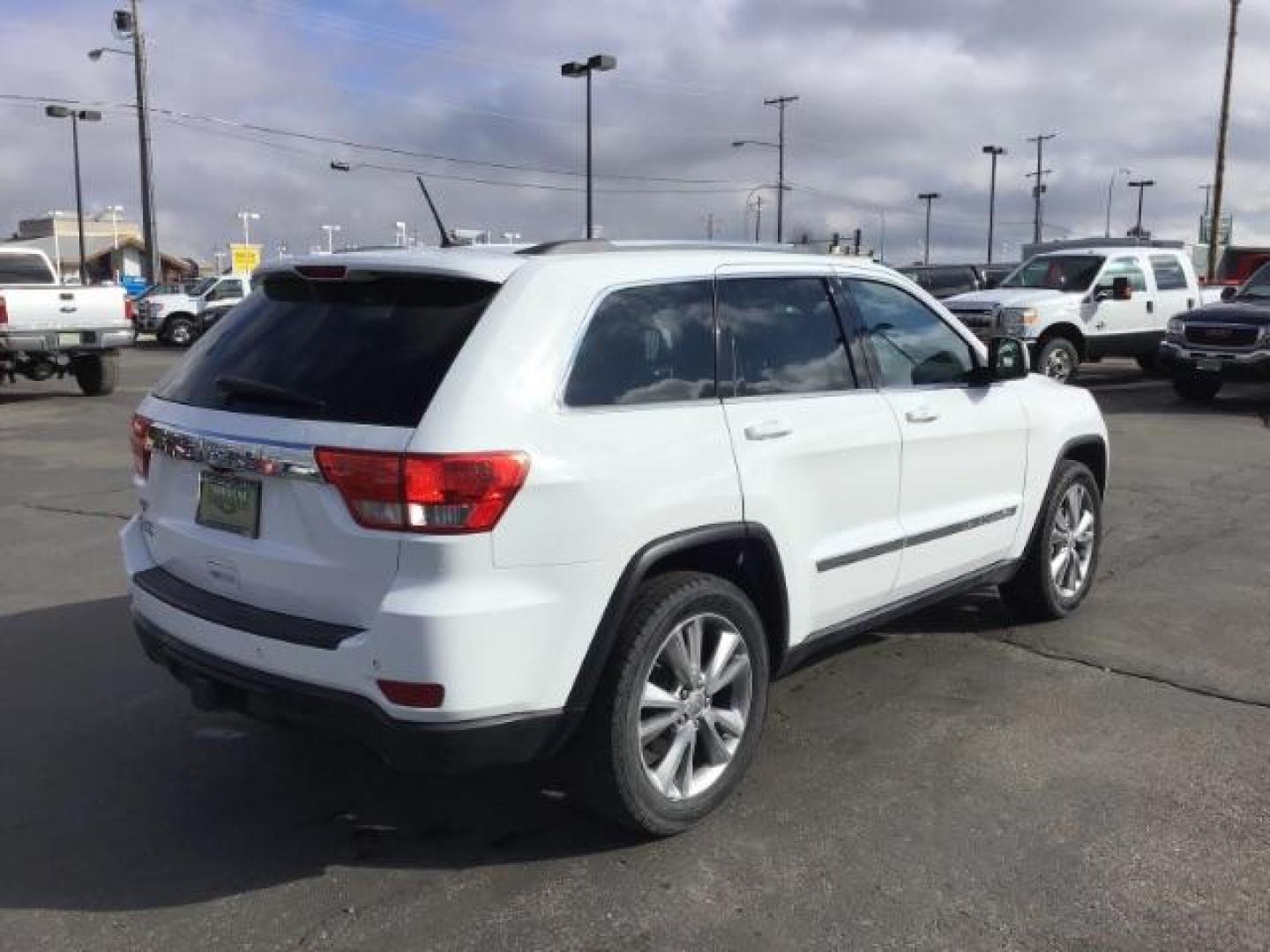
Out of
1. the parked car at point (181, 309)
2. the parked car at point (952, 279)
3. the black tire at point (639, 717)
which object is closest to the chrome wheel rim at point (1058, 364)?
the parked car at point (952, 279)

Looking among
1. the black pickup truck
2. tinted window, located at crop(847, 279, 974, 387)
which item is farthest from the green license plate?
the black pickup truck

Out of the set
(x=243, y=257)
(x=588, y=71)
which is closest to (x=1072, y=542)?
(x=588, y=71)

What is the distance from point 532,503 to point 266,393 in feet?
2.92

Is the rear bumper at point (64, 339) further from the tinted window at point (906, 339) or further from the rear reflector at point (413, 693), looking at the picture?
the rear reflector at point (413, 693)

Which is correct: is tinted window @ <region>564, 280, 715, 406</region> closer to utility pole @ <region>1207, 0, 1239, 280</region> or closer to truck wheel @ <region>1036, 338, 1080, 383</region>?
truck wheel @ <region>1036, 338, 1080, 383</region>

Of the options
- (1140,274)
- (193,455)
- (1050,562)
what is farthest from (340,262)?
(1140,274)

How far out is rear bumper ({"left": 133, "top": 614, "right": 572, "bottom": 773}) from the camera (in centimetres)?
302

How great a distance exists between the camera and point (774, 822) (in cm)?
365

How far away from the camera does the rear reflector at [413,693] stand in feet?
9.72

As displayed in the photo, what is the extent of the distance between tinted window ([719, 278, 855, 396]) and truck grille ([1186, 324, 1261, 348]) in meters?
12.4

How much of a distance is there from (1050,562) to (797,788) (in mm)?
2210

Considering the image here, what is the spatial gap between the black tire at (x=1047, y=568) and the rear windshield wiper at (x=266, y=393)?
136 inches

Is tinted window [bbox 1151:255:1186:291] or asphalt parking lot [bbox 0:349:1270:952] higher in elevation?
tinted window [bbox 1151:255:1186:291]

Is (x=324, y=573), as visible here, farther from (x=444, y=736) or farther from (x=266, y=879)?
(x=266, y=879)
